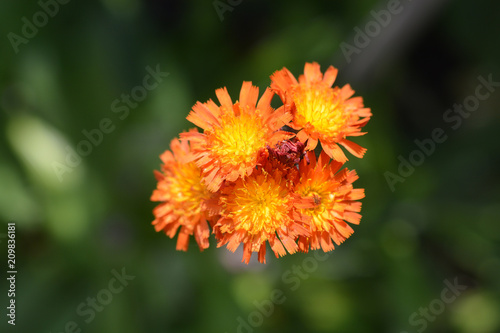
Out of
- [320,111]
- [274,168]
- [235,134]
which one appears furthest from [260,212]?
[320,111]

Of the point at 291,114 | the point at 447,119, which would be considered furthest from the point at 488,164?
the point at 291,114

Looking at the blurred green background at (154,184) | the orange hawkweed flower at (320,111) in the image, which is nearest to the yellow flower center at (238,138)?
the orange hawkweed flower at (320,111)

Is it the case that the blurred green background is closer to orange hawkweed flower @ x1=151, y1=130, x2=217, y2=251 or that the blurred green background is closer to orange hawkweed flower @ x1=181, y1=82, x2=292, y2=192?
orange hawkweed flower @ x1=151, y1=130, x2=217, y2=251

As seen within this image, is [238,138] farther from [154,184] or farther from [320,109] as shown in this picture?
[154,184]

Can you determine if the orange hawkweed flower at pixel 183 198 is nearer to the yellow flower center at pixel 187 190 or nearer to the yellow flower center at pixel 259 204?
the yellow flower center at pixel 187 190

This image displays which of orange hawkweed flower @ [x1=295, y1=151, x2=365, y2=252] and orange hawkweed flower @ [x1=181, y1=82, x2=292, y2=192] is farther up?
orange hawkweed flower @ [x1=181, y1=82, x2=292, y2=192]

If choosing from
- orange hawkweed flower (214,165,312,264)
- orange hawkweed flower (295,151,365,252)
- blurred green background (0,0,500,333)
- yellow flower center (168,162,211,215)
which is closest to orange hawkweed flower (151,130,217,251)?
yellow flower center (168,162,211,215)

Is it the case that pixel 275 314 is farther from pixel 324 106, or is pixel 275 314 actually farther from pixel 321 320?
pixel 324 106

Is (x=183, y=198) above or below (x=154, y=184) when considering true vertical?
below
